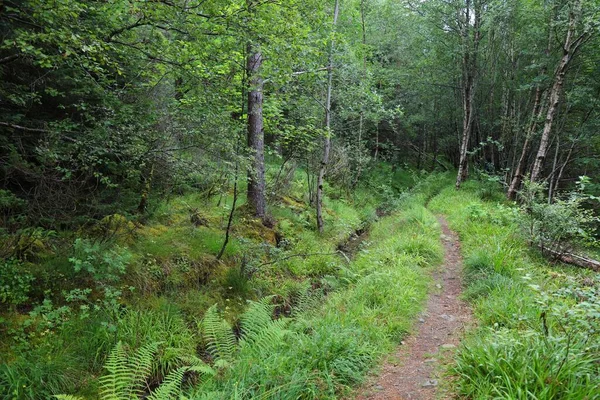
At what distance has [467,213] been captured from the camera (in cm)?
1159

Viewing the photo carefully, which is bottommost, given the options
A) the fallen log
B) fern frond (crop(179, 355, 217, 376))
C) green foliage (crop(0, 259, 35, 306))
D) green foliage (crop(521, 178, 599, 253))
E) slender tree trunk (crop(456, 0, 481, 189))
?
fern frond (crop(179, 355, 217, 376))

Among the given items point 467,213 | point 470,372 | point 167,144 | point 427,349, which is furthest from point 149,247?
point 467,213

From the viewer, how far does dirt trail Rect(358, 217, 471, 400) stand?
3.75 meters

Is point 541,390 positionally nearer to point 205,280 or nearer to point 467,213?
point 205,280

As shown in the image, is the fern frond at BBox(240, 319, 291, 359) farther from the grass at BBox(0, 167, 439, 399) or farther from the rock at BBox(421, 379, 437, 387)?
the rock at BBox(421, 379, 437, 387)

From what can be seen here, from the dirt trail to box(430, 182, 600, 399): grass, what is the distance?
0.26 m

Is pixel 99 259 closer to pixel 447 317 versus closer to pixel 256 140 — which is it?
pixel 256 140

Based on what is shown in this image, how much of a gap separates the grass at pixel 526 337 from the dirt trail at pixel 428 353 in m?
0.26

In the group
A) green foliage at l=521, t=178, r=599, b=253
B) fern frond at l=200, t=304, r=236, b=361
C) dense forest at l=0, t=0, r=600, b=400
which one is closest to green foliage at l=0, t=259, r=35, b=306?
dense forest at l=0, t=0, r=600, b=400

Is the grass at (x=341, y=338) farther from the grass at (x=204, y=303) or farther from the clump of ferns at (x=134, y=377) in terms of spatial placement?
the clump of ferns at (x=134, y=377)

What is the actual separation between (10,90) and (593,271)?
1083 cm

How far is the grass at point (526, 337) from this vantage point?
9.78ft

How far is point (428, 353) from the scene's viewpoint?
447cm

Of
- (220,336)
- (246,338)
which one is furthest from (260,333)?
(220,336)
